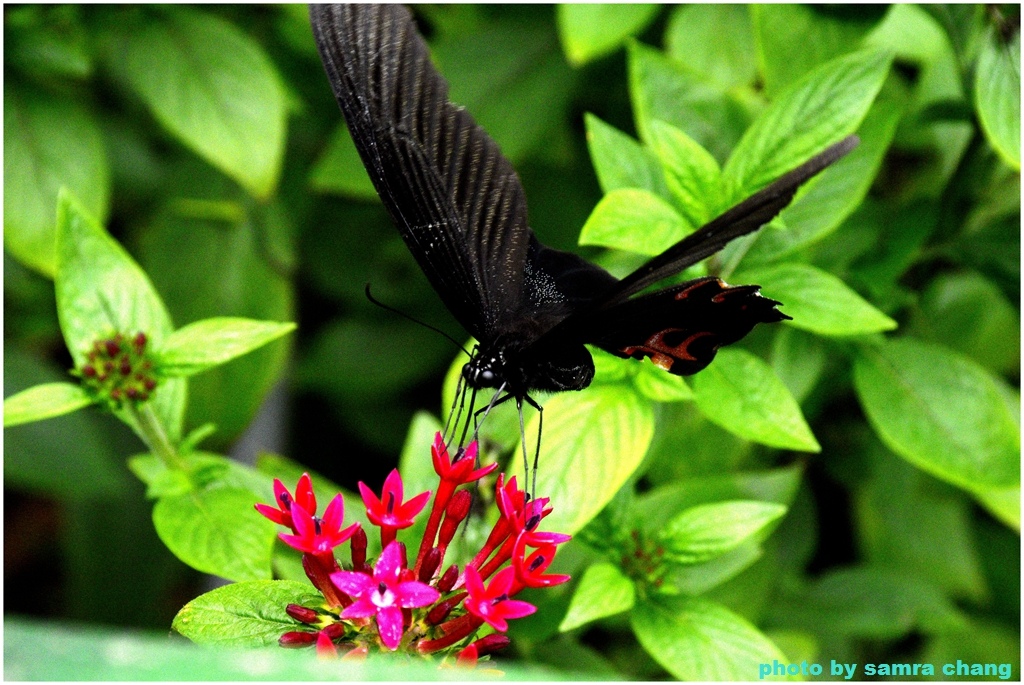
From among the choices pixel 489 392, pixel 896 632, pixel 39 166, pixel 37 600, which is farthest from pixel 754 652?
pixel 37 600

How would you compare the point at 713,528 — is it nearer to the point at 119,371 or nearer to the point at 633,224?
the point at 633,224

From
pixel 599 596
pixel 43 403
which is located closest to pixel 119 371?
pixel 43 403

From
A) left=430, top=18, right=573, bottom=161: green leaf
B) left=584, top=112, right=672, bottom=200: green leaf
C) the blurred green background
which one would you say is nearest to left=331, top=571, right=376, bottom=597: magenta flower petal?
the blurred green background

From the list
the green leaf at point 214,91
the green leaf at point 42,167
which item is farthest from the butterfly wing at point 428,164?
the green leaf at point 42,167

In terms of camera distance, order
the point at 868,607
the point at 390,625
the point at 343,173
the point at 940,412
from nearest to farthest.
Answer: the point at 390,625 < the point at 940,412 < the point at 868,607 < the point at 343,173

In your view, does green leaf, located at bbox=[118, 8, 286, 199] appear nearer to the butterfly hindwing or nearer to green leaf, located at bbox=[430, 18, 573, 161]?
green leaf, located at bbox=[430, 18, 573, 161]
